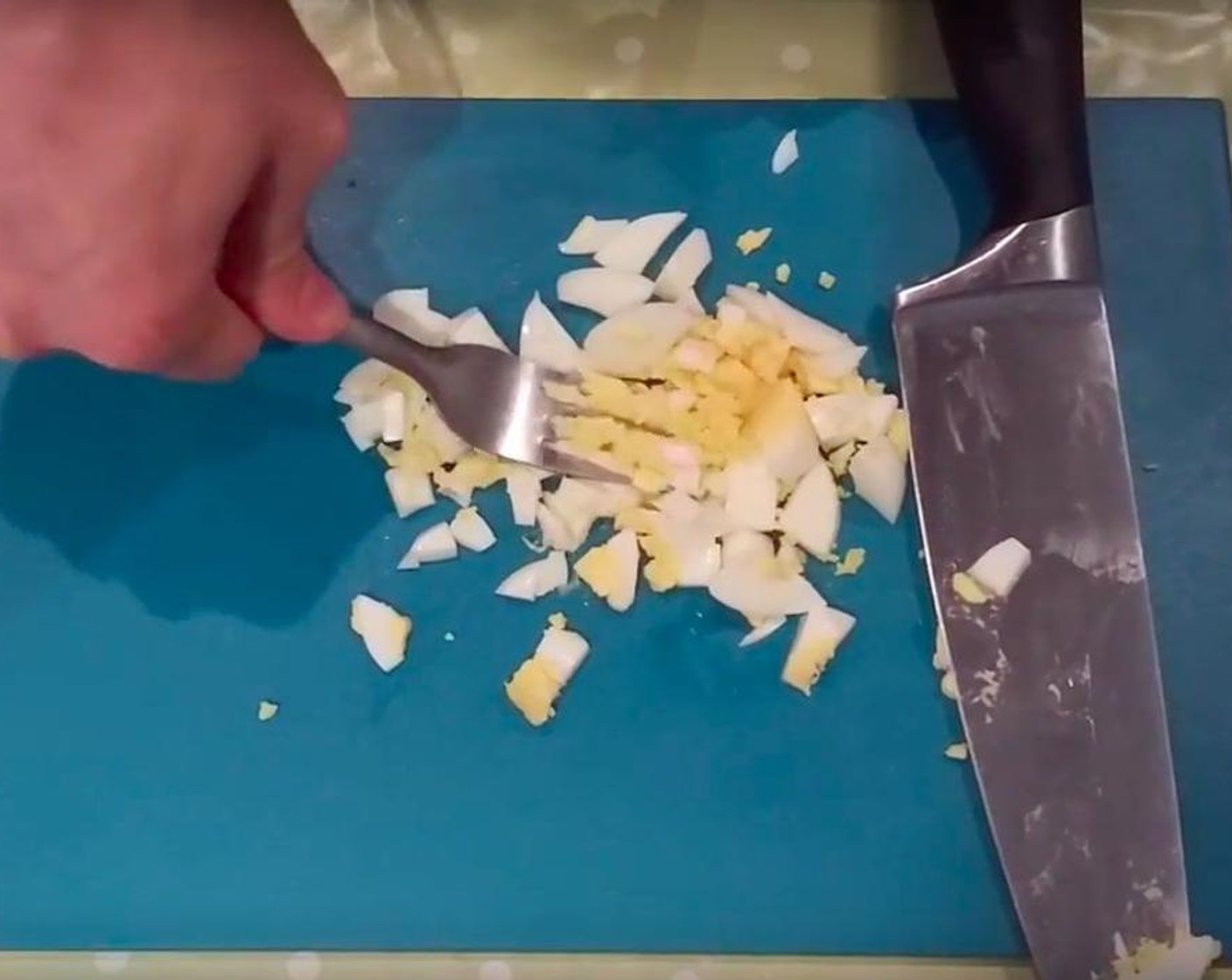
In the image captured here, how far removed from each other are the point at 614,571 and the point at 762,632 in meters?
0.09

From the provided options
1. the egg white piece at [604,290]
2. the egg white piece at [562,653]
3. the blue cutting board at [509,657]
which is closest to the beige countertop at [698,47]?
the blue cutting board at [509,657]

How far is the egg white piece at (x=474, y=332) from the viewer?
98 centimetres

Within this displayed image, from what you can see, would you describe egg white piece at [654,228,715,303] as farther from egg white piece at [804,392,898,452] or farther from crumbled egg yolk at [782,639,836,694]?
crumbled egg yolk at [782,639,836,694]

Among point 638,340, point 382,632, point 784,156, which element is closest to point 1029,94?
point 784,156

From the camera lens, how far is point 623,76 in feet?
3.54

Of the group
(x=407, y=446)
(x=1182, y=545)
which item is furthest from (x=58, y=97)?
(x=1182, y=545)

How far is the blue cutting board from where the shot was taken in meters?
0.90

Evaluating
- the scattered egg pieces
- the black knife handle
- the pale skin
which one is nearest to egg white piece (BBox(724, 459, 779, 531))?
the scattered egg pieces

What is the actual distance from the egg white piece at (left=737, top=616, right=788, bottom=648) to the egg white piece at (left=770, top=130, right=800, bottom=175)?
297 millimetres

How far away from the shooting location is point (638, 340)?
0.97 meters

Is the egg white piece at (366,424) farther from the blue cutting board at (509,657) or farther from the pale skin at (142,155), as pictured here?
the pale skin at (142,155)

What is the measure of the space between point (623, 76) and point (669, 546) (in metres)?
0.34

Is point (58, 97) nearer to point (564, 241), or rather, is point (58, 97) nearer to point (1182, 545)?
point (564, 241)

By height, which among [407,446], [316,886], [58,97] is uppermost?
[58,97]
